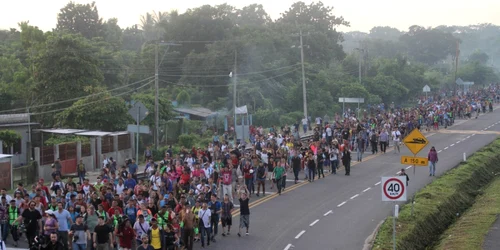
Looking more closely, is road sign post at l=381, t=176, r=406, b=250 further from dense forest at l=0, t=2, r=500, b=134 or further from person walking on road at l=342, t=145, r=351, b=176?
dense forest at l=0, t=2, r=500, b=134

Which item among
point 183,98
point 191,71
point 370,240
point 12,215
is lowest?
point 370,240

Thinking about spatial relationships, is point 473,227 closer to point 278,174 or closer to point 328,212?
point 328,212

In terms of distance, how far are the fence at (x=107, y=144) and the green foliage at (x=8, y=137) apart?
428cm

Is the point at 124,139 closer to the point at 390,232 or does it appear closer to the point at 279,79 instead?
the point at 390,232

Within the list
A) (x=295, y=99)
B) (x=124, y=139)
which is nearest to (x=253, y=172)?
(x=124, y=139)

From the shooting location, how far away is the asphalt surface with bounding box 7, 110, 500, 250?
19484 millimetres

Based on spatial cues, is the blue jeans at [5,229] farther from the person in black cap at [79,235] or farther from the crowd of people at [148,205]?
the person in black cap at [79,235]

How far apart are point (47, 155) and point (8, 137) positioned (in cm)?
397

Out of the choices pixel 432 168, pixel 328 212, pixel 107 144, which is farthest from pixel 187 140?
pixel 328 212

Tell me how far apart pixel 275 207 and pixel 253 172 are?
2506 mm

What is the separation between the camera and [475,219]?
23641 mm

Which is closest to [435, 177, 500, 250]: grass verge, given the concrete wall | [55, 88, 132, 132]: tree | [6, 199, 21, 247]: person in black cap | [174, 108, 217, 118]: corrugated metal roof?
[6, 199, 21, 247]: person in black cap

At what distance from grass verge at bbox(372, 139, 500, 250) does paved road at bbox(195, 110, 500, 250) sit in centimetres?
64

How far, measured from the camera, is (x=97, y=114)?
41750 millimetres
